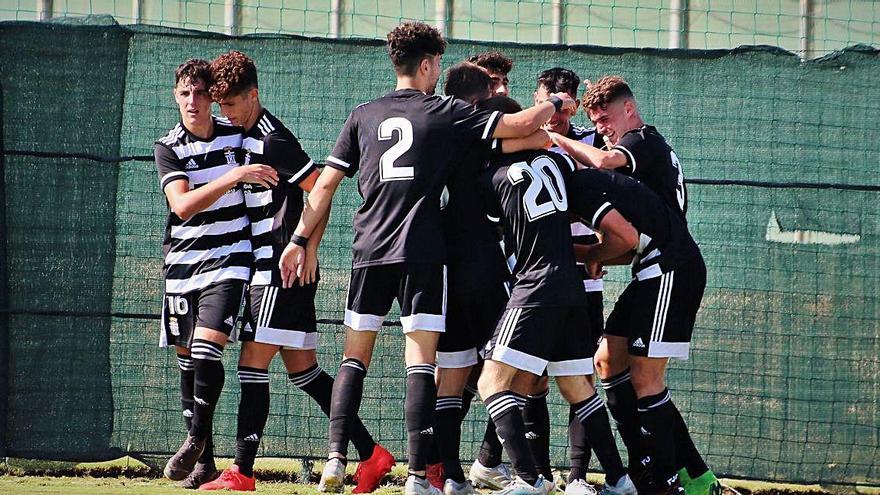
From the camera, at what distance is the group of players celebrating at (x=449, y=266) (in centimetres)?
560

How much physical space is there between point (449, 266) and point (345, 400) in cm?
79

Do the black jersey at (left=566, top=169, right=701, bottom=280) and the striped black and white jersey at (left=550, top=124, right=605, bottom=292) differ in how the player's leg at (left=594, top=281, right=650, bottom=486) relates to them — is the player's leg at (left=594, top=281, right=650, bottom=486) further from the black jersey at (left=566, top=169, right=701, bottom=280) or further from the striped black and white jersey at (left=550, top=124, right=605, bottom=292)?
the black jersey at (left=566, top=169, right=701, bottom=280)

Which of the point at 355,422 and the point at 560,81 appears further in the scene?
the point at 560,81

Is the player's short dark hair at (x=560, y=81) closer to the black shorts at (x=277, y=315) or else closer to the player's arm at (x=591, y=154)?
the player's arm at (x=591, y=154)

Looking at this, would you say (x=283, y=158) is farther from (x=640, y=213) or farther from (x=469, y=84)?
(x=640, y=213)

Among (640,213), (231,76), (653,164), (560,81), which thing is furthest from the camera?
(560,81)

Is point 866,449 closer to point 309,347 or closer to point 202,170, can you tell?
point 309,347

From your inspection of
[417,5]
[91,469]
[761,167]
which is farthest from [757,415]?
[91,469]

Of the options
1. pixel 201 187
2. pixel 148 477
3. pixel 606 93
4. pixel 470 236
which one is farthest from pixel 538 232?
pixel 148 477

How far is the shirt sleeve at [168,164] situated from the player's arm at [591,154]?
1888 mm

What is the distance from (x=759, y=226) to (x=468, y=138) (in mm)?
2531

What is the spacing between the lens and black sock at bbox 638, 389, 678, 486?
598cm

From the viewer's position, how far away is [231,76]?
6.24 metres

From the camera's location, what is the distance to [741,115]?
24.5ft
